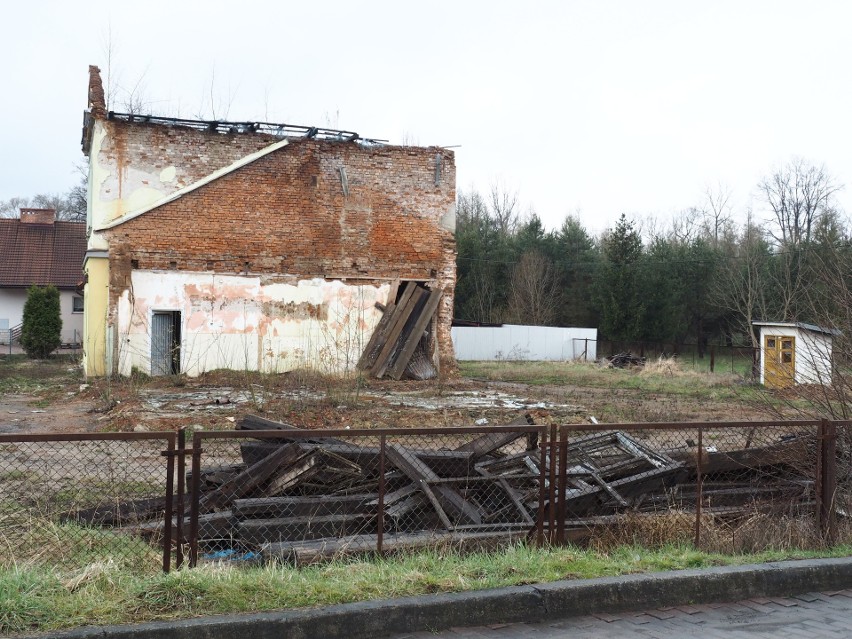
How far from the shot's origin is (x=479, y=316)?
4719 cm

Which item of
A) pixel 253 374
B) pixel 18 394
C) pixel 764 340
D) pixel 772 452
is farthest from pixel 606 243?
pixel 772 452

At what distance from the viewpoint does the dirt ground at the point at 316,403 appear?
47.2 ft

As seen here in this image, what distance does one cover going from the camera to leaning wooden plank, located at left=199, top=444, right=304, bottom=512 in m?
6.66

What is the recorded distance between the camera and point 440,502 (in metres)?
6.62

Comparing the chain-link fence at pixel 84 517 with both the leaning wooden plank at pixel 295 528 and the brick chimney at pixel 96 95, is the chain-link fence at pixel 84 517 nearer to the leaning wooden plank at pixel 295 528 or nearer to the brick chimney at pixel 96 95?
the leaning wooden plank at pixel 295 528

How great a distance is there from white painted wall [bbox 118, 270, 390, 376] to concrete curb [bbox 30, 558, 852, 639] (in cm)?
1724

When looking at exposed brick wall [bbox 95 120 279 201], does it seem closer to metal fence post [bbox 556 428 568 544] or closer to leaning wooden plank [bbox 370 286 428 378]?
leaning wooden plank [bbox 370 286 428 378]

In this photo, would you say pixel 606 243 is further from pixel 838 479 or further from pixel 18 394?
pixel 838 479

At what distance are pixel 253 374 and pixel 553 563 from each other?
16.7 m

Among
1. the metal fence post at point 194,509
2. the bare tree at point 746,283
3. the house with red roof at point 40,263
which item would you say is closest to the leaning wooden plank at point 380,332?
the metal fence post at point 194,509

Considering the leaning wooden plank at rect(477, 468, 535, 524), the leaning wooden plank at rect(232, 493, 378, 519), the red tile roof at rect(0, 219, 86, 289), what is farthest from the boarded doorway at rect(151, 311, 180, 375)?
the red tile roof at rect(0, 219, 86, 289)

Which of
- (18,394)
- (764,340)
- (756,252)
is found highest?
(756,252)

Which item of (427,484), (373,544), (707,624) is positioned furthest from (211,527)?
(707,624)

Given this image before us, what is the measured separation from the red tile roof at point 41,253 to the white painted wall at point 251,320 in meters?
24.3
